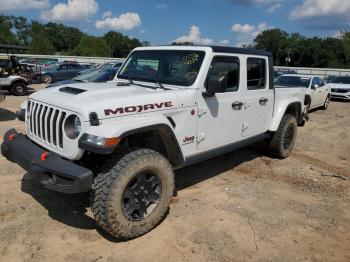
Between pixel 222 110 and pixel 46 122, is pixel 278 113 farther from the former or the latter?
pixel 46 122

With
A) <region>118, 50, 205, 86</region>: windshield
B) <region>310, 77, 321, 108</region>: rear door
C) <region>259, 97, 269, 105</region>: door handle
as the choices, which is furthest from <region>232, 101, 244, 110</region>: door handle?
<region>310, 77, 321, 108</region>: rear door

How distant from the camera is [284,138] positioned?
6.63m

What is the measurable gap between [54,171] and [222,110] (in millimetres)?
2334

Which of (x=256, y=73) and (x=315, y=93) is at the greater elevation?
(x=256, y=73)

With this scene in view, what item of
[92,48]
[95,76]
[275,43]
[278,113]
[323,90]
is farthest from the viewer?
[275,43]

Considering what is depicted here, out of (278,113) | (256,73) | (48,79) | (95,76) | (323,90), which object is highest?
A: (48,79)

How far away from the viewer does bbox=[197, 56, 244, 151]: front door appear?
4453 millimetres

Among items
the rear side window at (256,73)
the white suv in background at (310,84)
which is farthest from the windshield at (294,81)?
the rear side window at (256,73)

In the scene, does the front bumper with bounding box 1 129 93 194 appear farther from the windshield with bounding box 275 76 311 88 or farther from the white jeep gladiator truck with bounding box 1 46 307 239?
the windshield with bounding box 275 76 311 88

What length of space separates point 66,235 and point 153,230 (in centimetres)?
94

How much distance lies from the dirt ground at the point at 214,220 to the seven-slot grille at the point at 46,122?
3.19 feet

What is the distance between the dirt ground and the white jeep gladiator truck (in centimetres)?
35

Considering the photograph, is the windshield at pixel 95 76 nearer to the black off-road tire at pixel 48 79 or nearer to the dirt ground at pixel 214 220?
the dirt ground at pixel 214 220

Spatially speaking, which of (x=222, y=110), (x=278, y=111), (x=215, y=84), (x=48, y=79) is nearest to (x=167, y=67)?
(x=215, y=84)
